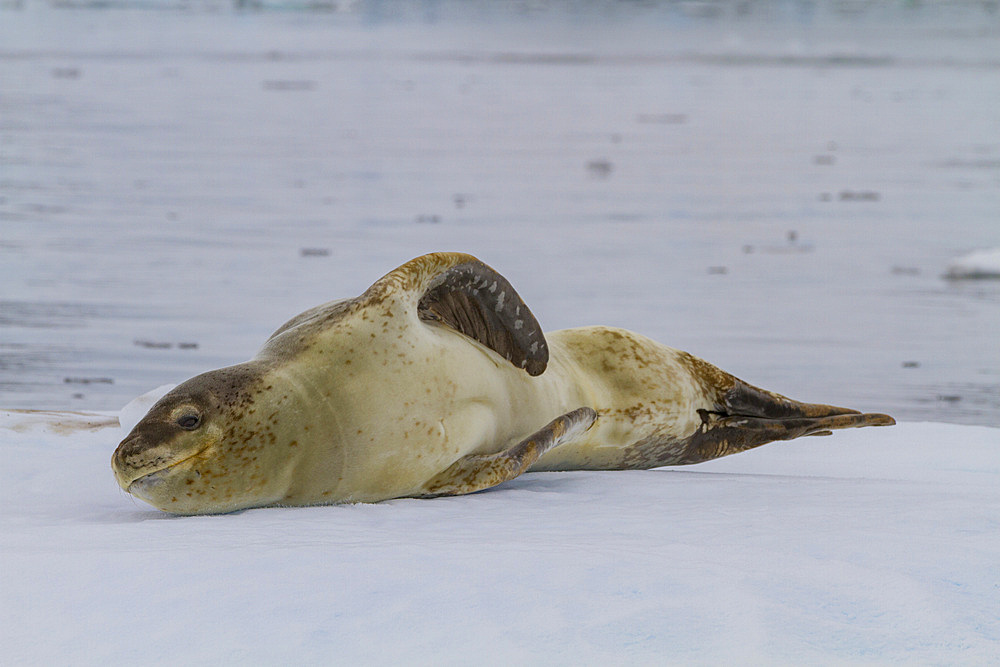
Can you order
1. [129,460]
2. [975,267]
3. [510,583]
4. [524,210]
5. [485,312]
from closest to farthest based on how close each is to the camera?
[510,583] < [129,460] < [485,312] < [975,267] < [524,210]

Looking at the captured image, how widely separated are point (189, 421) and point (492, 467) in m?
0.70

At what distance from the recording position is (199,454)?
2.52m

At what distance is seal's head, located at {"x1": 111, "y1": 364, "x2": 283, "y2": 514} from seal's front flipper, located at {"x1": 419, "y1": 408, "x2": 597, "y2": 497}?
0.41 meters

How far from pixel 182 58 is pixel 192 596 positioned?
26.8 meters

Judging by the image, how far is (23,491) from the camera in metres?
2.88

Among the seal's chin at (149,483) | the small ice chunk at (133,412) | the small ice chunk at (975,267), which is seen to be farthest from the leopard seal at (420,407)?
the small ice chunk at (975,267)

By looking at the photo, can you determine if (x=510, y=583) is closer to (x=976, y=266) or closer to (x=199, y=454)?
(x=199, y=454)

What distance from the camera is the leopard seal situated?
8.35ft

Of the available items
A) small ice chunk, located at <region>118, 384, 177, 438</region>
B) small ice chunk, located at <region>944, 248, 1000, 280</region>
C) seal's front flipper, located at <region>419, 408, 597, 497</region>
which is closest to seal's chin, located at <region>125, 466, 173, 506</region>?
seal's front flipper, located at <region>419, 408, 597, 497</region>

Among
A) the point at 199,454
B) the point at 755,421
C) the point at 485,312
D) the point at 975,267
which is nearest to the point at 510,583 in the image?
the point at 199,454

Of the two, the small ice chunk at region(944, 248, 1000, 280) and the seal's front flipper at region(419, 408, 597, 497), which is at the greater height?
the seal's front flipper at region(419, 408, 597, 497)

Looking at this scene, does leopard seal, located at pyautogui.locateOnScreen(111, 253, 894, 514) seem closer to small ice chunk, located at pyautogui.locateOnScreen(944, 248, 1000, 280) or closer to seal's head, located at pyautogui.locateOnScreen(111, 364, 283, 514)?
seal's head, located at pyautogui.locateOnScreen(111, 364, 283, 514)

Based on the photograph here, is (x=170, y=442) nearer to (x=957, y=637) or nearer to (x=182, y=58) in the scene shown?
(x=957, y=637)

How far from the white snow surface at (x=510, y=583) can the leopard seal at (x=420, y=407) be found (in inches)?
3.5
